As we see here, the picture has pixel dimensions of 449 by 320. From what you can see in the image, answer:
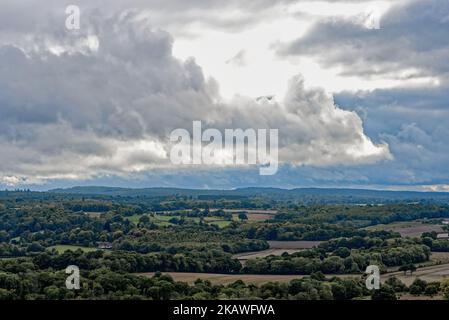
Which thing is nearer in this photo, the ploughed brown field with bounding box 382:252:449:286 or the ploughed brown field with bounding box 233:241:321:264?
the ploughed brown field with bounding box 382:252:449:286

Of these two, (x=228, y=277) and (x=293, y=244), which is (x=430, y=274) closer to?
(x=228, y=277)

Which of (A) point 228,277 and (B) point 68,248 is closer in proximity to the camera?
(A) point 228,277

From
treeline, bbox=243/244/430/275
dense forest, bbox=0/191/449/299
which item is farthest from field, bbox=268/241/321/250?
treeline, bbox=243/244/430/275

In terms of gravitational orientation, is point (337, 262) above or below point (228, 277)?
above

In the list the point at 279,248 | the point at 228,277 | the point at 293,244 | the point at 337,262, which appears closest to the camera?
the point at 228,277

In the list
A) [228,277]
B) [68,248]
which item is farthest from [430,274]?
[68,248]

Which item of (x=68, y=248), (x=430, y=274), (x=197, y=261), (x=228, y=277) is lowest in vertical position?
(x=68, y=248)

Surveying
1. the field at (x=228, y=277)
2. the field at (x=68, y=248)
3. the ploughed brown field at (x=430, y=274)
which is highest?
the ploughed brown field at (x=430, y=274)

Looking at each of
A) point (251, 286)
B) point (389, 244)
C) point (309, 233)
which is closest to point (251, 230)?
point (309, 233)

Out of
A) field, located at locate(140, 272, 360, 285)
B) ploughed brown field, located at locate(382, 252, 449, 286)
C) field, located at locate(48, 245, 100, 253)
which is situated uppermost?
ploughed brown field, located at locate(382, 252, 449, 286)

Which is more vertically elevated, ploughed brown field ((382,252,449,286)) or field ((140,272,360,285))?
ploughed brown field ((382,252,449,286))

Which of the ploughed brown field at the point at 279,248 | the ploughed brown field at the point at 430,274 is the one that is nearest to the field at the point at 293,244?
the ploughed brown field at the point at 279,248

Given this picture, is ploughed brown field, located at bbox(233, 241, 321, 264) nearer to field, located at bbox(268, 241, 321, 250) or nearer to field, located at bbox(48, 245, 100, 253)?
field, located at bbox(268, 241, 321, 250)

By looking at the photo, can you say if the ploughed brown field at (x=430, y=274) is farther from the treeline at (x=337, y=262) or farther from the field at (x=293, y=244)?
the field at (x=293, y=244)
